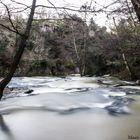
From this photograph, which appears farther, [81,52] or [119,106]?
[81,52]

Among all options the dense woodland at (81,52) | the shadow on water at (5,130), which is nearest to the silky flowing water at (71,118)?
the shadow on water at (5,130)

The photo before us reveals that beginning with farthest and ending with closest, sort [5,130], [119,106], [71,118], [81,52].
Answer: [81,52], [119,106], [71,118], [5,130]

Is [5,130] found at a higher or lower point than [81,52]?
lower

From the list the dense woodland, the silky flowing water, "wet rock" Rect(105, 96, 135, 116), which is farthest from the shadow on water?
the dense woodland

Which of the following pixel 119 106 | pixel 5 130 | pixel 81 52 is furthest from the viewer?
pixel 81 52

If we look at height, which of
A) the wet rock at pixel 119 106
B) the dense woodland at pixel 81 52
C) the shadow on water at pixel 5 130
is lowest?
the wet rock at pixel 119 106

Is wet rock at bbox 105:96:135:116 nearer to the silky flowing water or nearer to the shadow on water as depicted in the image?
the silky flowing water

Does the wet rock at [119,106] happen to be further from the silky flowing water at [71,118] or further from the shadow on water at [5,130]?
the shadow on water at [5,130]

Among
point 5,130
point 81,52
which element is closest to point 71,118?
point 5,130

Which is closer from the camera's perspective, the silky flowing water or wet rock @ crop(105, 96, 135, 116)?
the silky flowing water

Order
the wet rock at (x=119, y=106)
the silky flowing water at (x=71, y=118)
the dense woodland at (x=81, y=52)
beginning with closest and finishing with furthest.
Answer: the silky flowing water at (x=71, y=118)
the wet rock at (x=119, y=106)
the dense woodland at (x=81, y=52)

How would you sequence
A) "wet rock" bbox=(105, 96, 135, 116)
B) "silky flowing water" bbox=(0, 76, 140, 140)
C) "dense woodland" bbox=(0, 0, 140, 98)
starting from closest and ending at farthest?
"silky flowing water" bbox=(0, 76, 140, 140) < "wet rock" bbox=(105, 96, 135, 116) < "dense woodland" bbox=(0, 0, 140, 98)

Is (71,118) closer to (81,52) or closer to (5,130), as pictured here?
(5,130)

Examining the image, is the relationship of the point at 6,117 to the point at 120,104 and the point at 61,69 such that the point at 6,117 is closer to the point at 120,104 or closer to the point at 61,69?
Answer: the point at 120,104
